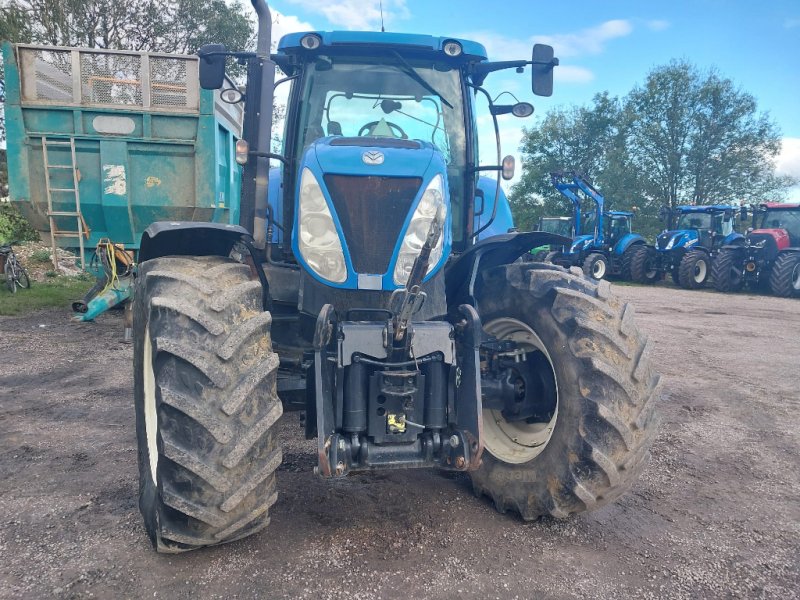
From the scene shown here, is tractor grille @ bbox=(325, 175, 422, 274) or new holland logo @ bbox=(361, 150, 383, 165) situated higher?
new holland logo @ bbox=(361, 150, 383, 165)

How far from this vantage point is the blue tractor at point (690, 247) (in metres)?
19.9

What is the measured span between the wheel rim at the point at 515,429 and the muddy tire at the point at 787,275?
17.3 metres

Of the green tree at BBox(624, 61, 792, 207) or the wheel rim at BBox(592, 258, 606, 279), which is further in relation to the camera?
the green tree at BBox(624, 61, 792, 207)

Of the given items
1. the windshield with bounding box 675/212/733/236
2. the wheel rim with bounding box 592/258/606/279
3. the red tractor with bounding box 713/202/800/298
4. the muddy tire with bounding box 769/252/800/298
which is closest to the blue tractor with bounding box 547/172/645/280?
the wheel rim with bounding box 592/258/606/279

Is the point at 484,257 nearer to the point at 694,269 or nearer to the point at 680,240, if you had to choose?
the point at 694,269

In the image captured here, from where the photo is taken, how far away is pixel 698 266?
1995 centimetres

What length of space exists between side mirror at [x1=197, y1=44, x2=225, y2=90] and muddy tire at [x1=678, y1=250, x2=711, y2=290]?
19243mm

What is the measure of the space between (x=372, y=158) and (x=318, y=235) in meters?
0.45

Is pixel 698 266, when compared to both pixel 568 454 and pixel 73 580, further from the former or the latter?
pixel 73 580

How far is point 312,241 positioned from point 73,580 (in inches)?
69.4

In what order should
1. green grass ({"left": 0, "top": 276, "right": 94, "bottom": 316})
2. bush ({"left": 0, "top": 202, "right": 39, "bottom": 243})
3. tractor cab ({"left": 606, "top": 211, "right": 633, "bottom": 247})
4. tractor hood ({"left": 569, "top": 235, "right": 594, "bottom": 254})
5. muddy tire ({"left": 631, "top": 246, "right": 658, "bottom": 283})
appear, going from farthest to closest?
1. tractor cab ({"left": 606, "top": 211, "right": 633, "bottom": 247})
2. tractor hood ({"left": 569, "top": 235, "right": 594, "bottom": 254})
3. muddy tire ({"left": 631, "top": 246, "right": 658, "bottom": 283})
4. bush ({"left": 0, "top": 202, "right": 39, "bottom": 243})
5. green grass ({"left": 0, "top": 276, "right": 94, "bottom": 316})

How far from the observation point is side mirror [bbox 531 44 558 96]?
3586 millimetres

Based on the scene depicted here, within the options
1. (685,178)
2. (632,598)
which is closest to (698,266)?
(685,178)

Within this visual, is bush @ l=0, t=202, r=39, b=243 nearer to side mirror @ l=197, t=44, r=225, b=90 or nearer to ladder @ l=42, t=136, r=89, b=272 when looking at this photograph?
ladder @ l=42, t=136, r=89, b=272
